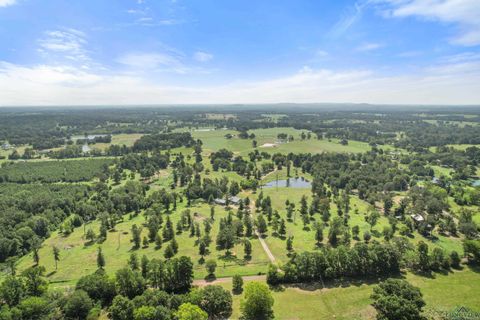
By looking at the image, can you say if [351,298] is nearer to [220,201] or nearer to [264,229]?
[264,229]

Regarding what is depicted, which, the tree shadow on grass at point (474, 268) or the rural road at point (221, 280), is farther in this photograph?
the tree shadow on grass at point (474, 268)


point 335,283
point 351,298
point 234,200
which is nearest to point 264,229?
point 335,283

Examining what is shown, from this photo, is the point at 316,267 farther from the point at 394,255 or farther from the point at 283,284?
the point at 394,255

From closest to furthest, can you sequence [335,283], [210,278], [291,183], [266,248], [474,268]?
1. [335,283]
2. [210,278]
3. [474,268]
4. [266,248]
5. [291,183]

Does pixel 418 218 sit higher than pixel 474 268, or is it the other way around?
pixel 418 218

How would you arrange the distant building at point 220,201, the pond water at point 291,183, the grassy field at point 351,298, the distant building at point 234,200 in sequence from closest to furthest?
the grassy field at point 351,298, the distant building at point 220,201, the distant building at point 234,200, the pond water at point 291,183

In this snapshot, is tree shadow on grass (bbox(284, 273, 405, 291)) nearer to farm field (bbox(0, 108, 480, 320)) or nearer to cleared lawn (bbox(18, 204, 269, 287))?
farm field (bbox(0, 108, 480, 320))

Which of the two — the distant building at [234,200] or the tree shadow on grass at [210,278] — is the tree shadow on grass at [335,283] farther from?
the distant building at [234,200]

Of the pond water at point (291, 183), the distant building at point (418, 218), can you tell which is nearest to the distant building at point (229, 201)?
the pond water at point (291, 183)

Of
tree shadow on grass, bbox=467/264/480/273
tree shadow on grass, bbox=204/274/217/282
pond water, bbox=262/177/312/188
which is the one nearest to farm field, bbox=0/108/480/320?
tree shadow on grass, bbox=204/274/217/282

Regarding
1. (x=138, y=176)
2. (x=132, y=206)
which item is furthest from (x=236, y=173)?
(x=132, y=206)
